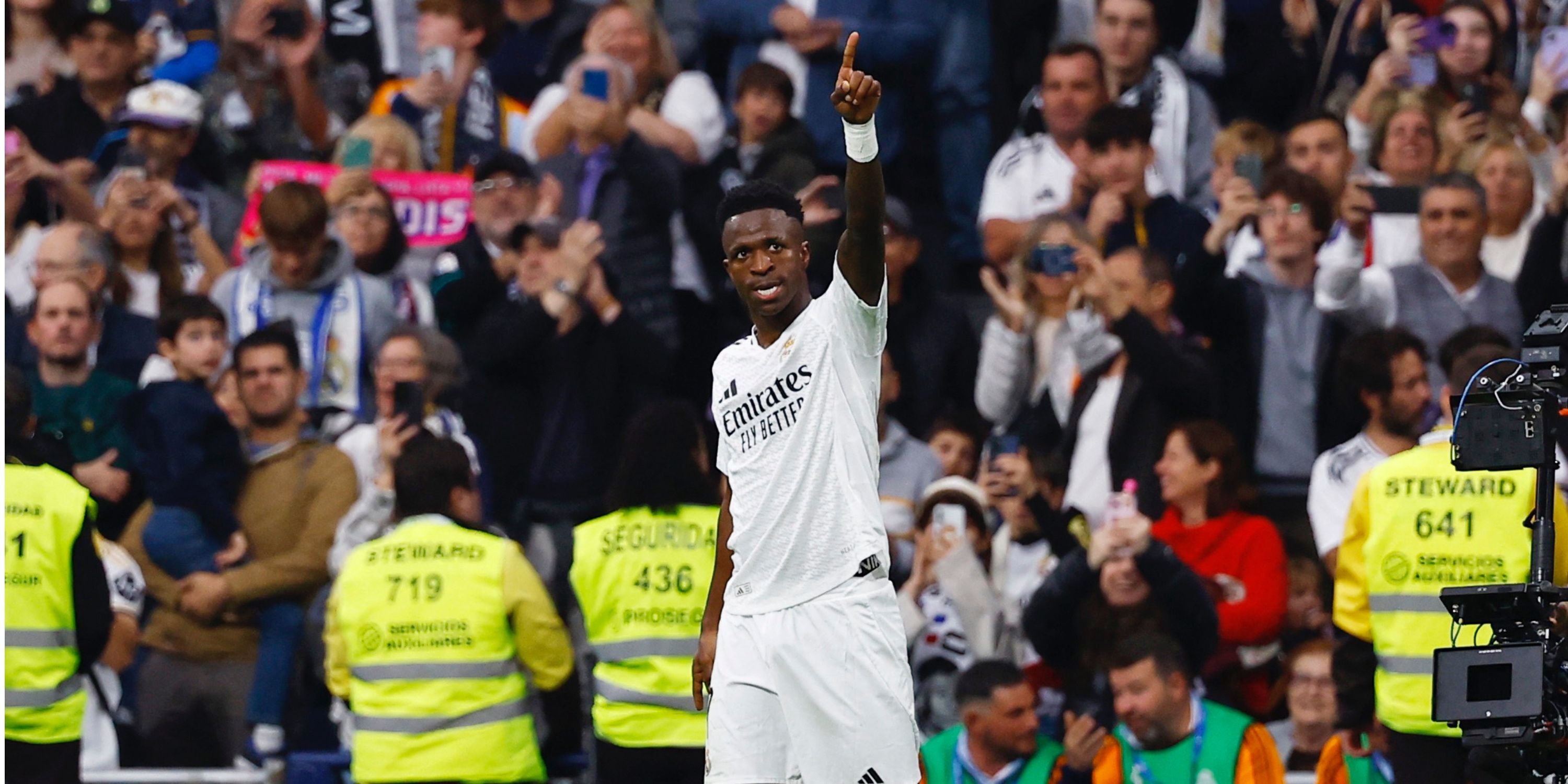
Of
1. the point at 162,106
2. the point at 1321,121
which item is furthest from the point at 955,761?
the point at 162,106

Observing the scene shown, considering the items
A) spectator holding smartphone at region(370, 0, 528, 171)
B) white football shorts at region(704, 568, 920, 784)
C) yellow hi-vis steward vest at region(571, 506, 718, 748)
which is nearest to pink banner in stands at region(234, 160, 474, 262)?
spectator holding smartphone at region(370, 0, 528, 171)

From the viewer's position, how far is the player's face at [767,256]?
604 centimetres

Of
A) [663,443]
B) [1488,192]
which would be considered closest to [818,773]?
[663,443]

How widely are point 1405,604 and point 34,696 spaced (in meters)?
5.11

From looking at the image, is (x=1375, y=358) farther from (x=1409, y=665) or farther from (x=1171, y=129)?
→ (x=1171, y=129)

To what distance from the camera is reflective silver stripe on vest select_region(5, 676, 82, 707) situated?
8.66 m

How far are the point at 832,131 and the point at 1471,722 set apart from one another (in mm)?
5018

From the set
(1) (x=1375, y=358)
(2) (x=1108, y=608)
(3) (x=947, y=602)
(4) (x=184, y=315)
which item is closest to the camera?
(2) (x=1108, y=608)

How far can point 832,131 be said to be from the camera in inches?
421

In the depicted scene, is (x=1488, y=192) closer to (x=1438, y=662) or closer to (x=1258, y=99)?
(x=1258, y=99)

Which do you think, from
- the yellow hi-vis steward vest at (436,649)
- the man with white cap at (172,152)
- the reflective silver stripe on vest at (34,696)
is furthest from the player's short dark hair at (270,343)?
the reflective silver stripe on vest at (34,696)

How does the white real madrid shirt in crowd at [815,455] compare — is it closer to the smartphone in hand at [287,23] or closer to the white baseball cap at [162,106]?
the white baseball cap at [162,106]

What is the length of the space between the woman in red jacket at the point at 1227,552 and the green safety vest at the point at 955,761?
31.7 inches

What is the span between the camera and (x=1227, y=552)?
9.14 meters
